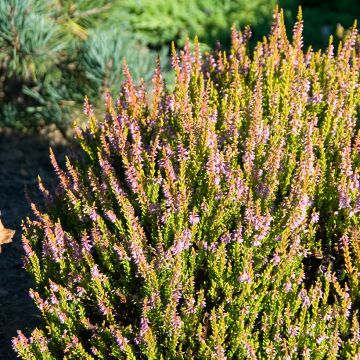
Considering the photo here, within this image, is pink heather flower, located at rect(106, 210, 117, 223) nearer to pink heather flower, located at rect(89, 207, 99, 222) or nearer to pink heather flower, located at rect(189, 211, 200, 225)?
pink heather flower, located at rect(89, 207, 99, 222)

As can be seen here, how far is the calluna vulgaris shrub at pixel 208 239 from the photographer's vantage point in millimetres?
2588

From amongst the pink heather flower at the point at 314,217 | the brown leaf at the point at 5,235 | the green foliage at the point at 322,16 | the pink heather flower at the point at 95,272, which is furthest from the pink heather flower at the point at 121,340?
the green foliage at the point at 322,16

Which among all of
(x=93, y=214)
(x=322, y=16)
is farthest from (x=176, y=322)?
(x=322, y=16)

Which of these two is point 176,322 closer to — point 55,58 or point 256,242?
point 256,242

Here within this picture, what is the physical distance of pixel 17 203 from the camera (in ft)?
16.9

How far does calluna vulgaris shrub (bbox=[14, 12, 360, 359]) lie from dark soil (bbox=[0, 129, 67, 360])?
38 centimetres

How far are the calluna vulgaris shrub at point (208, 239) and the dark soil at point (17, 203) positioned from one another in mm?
376

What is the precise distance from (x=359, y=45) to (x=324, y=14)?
4.27 meters

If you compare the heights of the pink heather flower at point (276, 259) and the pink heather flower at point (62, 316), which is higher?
the pink heather flower at point (276, 259)

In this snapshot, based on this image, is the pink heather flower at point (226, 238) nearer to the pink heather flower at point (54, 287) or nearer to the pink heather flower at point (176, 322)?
the pink heather flower at point (176, 322)

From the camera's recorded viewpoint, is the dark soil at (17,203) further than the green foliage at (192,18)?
No

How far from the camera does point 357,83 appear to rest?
362 cm

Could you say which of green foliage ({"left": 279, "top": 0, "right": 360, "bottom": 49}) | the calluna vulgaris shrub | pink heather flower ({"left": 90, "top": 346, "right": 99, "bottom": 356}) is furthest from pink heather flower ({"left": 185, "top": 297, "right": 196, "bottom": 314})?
green foliage ({"left": 279, "top": 0, "right": 360, "bottom": 49})

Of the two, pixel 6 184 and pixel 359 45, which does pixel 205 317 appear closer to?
pixel 359 45
